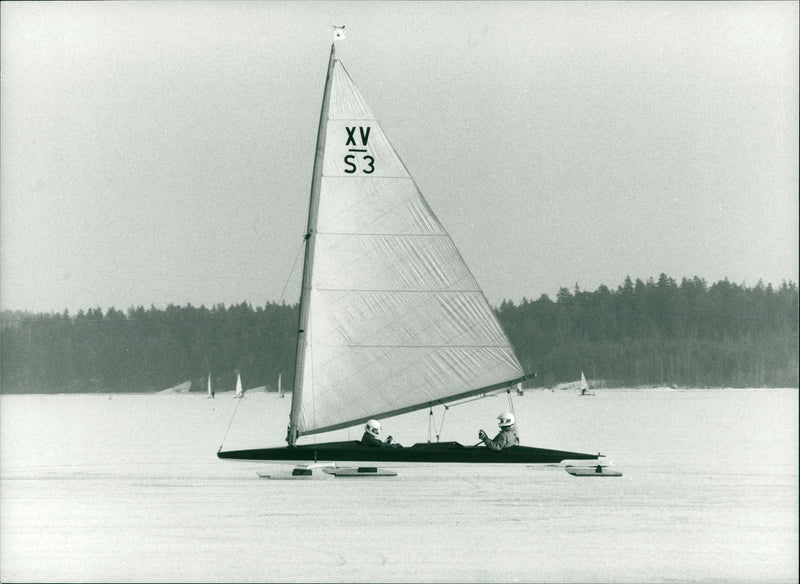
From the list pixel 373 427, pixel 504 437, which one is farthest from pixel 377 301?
pixel 504 437

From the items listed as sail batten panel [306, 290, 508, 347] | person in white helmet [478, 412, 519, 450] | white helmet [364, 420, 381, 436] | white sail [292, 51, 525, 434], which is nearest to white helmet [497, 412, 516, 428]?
person in white helmet [478, 412, 519, 450]

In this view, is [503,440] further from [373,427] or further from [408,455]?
[373,427]

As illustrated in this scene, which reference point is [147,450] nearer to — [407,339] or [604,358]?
[407,339]

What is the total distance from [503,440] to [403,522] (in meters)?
6.46

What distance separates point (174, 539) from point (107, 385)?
6477 inches

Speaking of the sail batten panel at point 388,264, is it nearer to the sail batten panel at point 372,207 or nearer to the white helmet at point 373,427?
the sail batten panel at point 372,207

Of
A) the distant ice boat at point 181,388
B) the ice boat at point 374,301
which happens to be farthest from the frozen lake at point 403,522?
the distant ice boat at point 181,388

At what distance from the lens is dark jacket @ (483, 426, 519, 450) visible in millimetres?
28312

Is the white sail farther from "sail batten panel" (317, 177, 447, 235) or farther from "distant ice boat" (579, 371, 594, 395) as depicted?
"distant ice boat" (579, 371, 594, 395)

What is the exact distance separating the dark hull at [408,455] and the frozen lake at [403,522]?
0.55 meters

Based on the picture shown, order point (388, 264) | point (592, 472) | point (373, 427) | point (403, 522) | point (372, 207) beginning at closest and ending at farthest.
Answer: point (403, 522) < point (373, 427) < point (372, 207) < point (388, 264) < point (592, 472)

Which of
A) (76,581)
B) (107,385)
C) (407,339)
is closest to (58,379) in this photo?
(107,385)

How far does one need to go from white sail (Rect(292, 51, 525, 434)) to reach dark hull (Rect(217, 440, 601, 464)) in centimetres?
93

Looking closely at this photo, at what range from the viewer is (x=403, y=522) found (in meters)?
22.3
